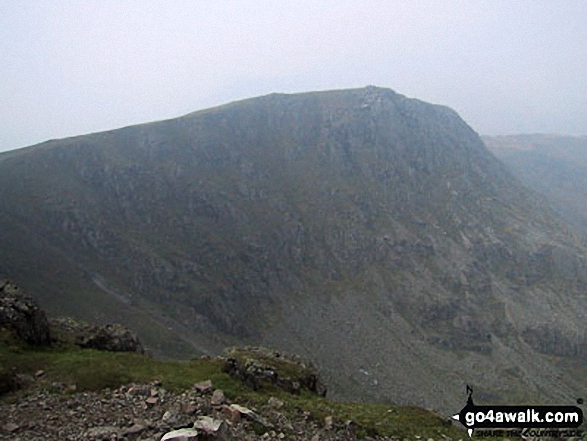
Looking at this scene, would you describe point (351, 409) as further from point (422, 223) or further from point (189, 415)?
point (422, 223)

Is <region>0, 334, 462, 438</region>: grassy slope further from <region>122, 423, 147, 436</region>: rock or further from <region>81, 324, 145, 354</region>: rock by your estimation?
<region>122, 423, 147, 436</region>: rock

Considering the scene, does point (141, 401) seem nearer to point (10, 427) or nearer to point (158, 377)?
point (158, 377)

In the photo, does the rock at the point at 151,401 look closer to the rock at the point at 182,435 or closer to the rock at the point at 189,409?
the rock at the point at 189,409

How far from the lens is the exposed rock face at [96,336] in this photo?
36969 millimetres

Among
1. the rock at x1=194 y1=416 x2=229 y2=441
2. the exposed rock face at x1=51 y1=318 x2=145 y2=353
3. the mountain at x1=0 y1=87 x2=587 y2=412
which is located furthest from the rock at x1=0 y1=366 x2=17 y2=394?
the mountain at x1=0 y1=87 x2=587 y2=412

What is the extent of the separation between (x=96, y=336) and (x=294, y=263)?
422ft

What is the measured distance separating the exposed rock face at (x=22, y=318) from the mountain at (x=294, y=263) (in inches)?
2978

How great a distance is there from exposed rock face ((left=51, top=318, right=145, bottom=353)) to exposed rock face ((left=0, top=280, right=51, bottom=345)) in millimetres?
3531

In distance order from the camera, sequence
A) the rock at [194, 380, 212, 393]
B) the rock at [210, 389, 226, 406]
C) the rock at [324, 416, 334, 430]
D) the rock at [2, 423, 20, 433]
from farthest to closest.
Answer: the rock at [194, 380, 212, 393]
the rock at [324, 416, 334, 430]
the rock at [210, 389, 226, 406]
the rock at [2, 423, 20, 433]

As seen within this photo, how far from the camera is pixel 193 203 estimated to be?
6506 inches

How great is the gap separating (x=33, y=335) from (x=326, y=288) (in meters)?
131

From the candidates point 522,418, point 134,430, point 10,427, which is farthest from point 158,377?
point 522,418

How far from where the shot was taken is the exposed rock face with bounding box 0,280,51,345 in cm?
3103

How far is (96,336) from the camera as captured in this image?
38.3 meters
